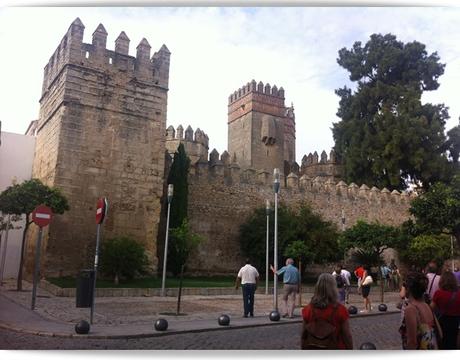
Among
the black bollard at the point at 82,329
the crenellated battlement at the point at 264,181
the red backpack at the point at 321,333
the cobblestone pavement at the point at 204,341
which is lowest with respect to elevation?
the cobblestone pavement at the point at 204,341

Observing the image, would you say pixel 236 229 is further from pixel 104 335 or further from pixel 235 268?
pixel 104 335

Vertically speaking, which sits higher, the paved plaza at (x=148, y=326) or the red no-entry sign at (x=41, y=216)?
the red no-entry sign at (x=41, y=216)

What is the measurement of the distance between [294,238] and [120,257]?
6.00 m

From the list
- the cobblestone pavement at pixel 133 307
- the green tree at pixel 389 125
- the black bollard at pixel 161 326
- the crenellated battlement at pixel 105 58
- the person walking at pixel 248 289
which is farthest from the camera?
the green tree at pixel 389 125

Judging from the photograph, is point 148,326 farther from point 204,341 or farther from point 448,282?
point 448,282

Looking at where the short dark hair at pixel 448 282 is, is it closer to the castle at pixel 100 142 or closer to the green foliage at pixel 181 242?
the castle at pixel 100 142

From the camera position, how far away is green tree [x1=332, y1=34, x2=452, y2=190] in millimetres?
20688

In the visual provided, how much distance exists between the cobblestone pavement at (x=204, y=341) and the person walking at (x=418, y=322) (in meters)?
1.96

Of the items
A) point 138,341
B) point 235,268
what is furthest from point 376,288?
point 138,341

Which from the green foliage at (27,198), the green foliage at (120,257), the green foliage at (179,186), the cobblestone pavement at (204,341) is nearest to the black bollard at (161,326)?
the cobblestone pavement at (204,341)

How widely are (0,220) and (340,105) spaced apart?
17054 mm

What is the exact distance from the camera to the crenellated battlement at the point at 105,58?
39.0 feet

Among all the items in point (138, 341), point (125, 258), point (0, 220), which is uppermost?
point (0, 220)

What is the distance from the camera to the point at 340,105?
77.0ft
